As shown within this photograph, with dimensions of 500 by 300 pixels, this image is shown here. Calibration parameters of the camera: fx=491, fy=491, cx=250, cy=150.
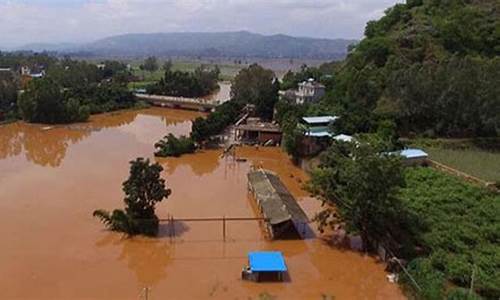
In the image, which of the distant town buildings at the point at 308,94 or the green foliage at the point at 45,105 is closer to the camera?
the green foliage at the point at 45,105

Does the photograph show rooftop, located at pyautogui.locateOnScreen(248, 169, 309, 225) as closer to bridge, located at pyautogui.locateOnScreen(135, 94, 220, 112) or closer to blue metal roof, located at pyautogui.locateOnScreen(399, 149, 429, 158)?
blue metal roof, located at pyautogui.locateOnScreen(399, 149, 429, 158)

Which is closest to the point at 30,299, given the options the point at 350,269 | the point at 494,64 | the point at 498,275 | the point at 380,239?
the point at 350,269

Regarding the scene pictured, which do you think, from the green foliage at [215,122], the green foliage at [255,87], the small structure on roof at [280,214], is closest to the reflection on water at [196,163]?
the green foliage at [215,122]

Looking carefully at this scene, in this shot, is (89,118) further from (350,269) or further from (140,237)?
(350,269)

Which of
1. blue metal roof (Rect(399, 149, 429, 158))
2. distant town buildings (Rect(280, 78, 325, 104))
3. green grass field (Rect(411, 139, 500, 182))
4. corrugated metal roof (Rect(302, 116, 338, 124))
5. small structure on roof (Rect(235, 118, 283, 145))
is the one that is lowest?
small structure on roof (Rect(235, 118, 283, 145))

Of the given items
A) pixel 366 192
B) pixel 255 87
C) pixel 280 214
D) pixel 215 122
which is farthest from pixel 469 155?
pixel 255 87

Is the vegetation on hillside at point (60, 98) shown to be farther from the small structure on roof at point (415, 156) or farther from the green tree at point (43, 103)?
the small structure on roof at point (415, 156)

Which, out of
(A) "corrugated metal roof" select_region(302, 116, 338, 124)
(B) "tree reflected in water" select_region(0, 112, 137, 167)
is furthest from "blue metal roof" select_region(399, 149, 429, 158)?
(B) "tree reflected in water" select_region(0, 112, 137, 167)
